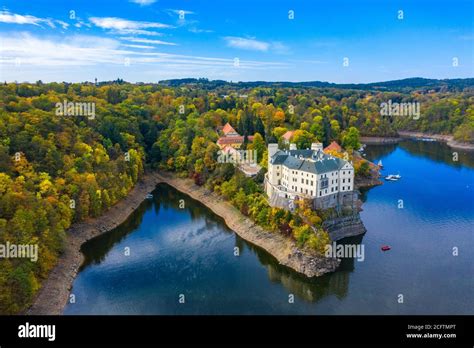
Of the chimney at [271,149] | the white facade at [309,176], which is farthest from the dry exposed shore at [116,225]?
the chimney at [271,149]

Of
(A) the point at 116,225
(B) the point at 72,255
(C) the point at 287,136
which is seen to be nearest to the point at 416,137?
(C) the point at 287,136

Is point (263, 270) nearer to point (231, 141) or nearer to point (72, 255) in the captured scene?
point (72, 255)

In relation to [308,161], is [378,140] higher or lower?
higher

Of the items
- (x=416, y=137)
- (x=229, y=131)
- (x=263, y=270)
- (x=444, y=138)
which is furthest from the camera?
(x=416, y=137)

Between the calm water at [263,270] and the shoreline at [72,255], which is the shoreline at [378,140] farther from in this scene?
the shoreline at [72,255]

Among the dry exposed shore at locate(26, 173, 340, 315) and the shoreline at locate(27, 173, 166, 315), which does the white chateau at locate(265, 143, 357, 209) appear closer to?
the dry exposed shore at locate(26, 173, 340, 315)
